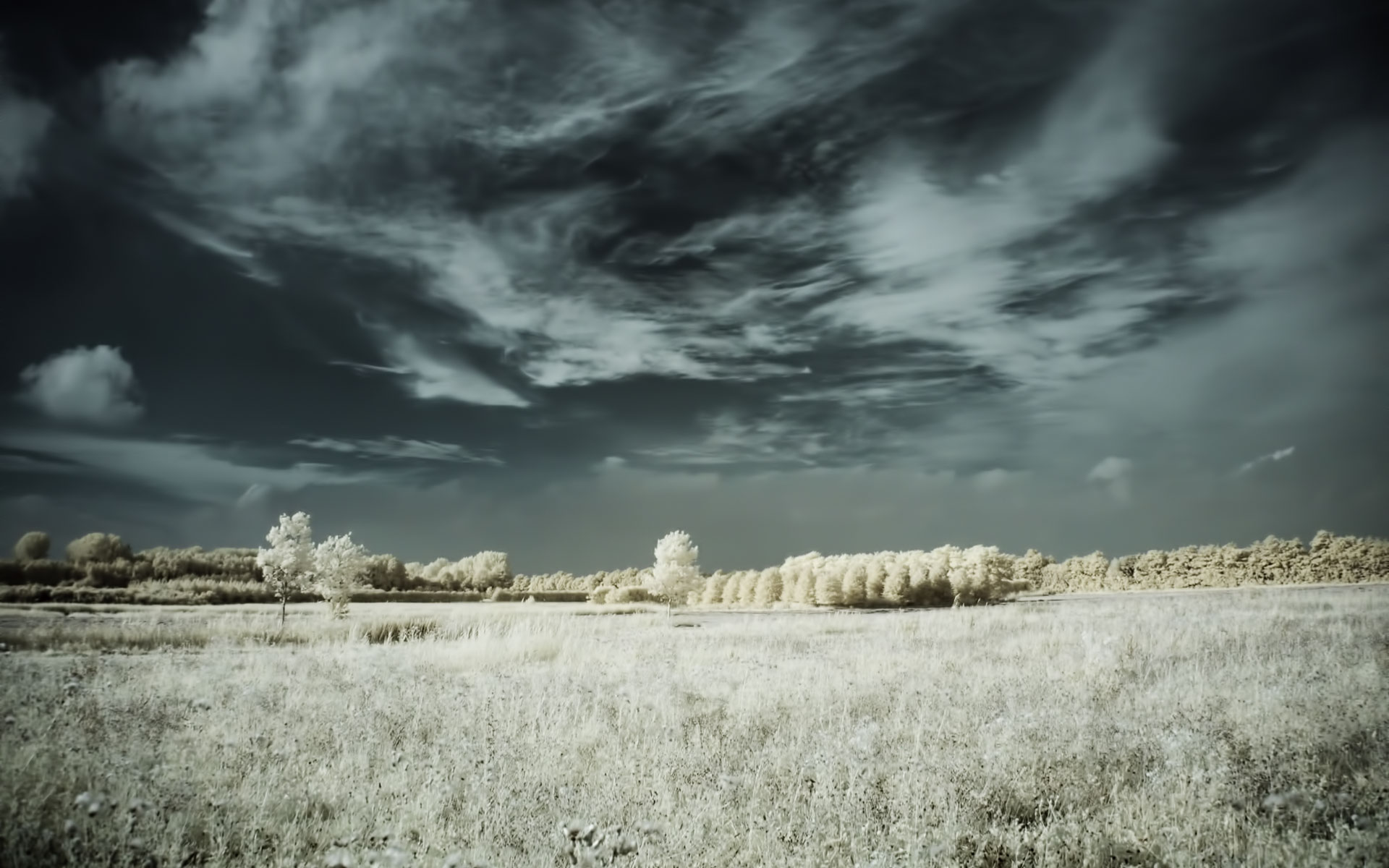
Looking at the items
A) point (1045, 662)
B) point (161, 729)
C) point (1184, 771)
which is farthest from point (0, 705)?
point (1045, 662)

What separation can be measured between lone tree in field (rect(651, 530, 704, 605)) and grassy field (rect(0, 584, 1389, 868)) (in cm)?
3764

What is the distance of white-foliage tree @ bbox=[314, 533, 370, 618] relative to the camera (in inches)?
1820

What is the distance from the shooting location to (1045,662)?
1455 centimetres

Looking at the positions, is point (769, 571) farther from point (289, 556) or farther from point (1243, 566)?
point (289, 556)

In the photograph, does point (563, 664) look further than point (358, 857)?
Yes

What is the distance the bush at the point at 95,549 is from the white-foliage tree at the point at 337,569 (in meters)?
18.2

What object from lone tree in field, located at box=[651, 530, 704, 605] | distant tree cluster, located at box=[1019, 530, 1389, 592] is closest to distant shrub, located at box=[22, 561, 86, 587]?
lone tree in field, located at box=[651, 530, 704, 605]

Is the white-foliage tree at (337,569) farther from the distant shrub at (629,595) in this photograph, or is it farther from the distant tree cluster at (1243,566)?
the distant tree cluster at (1243,566)

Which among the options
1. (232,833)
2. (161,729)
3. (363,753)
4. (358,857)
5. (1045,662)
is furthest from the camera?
(1045,662)

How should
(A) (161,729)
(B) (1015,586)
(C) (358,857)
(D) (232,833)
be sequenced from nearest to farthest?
(C) (358,857) → (D) (232,833) → (A) (161,729) → (B) (1015,586)

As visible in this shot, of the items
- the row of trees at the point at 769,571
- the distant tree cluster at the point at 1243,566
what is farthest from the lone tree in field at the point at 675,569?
the distant tree cluster at the point at 1243,566

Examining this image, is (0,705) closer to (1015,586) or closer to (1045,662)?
(1045,662)

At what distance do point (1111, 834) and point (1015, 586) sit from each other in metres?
95.9

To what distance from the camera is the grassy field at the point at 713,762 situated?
5.12 meters
